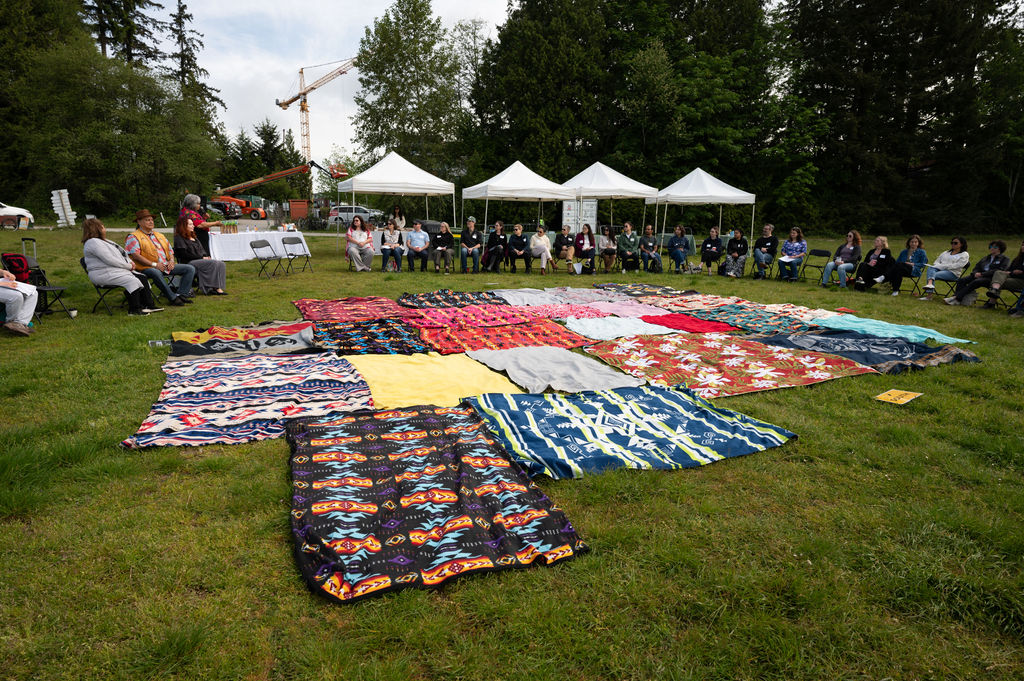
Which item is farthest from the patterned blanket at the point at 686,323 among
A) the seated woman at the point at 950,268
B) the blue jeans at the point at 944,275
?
the blue jeans at the point at 944,275

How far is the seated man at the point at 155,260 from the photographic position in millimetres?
6996

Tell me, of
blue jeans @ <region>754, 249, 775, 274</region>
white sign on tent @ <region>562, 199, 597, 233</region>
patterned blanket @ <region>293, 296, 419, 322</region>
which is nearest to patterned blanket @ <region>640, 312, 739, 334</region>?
patterned blanket @ <region>293, 296, 419, 322</region>

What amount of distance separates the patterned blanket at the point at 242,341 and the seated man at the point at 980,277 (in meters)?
9.54

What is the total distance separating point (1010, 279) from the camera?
8.01 m

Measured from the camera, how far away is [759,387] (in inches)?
181

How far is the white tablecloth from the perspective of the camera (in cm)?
1217

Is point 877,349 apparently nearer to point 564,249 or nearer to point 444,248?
point 564,249

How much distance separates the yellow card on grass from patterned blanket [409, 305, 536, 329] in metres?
3.84

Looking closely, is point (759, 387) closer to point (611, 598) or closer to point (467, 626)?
point (611, 598)

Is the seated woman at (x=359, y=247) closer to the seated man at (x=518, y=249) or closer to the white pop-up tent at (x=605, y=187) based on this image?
the seated man at (x=518, y=249)

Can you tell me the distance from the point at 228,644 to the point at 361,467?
3.79ft

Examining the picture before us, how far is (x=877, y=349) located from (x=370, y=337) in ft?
17.2

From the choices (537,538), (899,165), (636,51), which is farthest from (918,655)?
Answer: (899,165)

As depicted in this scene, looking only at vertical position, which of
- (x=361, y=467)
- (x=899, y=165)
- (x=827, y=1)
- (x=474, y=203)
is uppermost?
(x=827, y=1)
